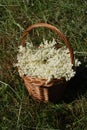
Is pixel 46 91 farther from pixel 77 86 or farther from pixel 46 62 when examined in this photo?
pixel 77 86

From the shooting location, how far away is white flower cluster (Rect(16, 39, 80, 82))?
263cm

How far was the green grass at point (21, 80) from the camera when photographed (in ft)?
8.89

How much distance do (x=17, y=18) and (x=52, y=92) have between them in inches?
38.6

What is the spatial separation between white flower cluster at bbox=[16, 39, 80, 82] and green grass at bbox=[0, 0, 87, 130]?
23 cm

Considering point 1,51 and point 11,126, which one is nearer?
point 11,126

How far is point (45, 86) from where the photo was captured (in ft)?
8.61

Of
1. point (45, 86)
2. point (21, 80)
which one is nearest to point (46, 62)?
point (45, 86)

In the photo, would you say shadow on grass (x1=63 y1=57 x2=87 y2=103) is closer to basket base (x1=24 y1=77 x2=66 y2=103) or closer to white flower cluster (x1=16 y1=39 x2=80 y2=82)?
basket base (x1=24 y1=77 x2=66 y2=103)

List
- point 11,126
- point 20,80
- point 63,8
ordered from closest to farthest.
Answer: point 11,126 < point 20,80 < point 63,8

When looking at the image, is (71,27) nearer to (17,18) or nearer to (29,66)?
(17,18)

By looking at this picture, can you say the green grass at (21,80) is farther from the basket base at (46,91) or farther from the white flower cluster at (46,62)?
the white flower cluster at (46,62)

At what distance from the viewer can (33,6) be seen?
3.54 meters

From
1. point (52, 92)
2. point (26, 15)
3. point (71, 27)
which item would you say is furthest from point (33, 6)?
point (52, 92)

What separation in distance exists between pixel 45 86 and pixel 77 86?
41 centimetres
